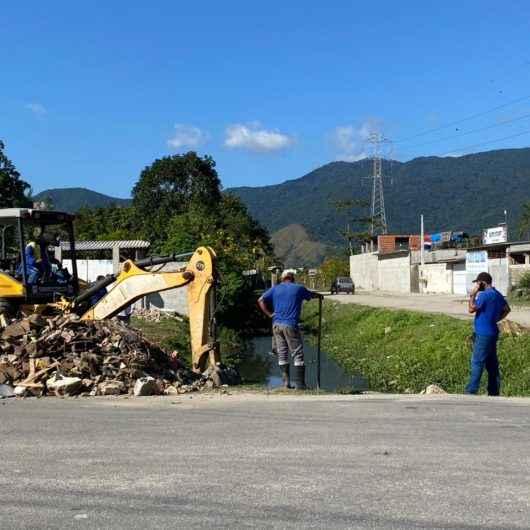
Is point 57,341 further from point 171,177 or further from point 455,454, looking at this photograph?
point 171,177

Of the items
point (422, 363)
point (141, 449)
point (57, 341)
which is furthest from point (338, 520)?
point (422, 363)

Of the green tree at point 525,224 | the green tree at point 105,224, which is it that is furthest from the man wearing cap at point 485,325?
the green tree at point 525,224

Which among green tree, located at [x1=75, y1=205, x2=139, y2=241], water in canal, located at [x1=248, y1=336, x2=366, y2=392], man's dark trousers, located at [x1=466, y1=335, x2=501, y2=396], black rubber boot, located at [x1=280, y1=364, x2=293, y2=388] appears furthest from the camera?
green tree, located at [x1=75, y1=205, x2=139, y2=241]

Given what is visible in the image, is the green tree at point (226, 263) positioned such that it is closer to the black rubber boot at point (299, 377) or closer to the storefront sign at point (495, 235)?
the black rubber boot at point (299, 377)

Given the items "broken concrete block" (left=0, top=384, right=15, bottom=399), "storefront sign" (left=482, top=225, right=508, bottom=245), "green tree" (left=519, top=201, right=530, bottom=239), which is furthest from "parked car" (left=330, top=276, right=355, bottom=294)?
"broken concrete block" (left=0, top=384, right=15, bottom=399)

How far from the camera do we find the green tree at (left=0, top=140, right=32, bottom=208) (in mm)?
45062

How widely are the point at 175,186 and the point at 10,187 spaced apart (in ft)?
110

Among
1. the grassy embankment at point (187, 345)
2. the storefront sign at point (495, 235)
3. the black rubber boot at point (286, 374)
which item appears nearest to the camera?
the black rubber boot at point (286, 374)

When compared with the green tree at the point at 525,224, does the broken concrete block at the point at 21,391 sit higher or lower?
lower

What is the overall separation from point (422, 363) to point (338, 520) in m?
16.7

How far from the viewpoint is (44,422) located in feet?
28.7

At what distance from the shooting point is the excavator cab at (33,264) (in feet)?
46.1

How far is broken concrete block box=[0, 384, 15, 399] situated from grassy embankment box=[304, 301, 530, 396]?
8.55m

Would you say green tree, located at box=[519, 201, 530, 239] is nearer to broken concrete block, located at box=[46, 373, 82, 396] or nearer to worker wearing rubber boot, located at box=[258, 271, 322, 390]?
worker wearing rubber boot, located at box=[258, 271, 322, 390]
